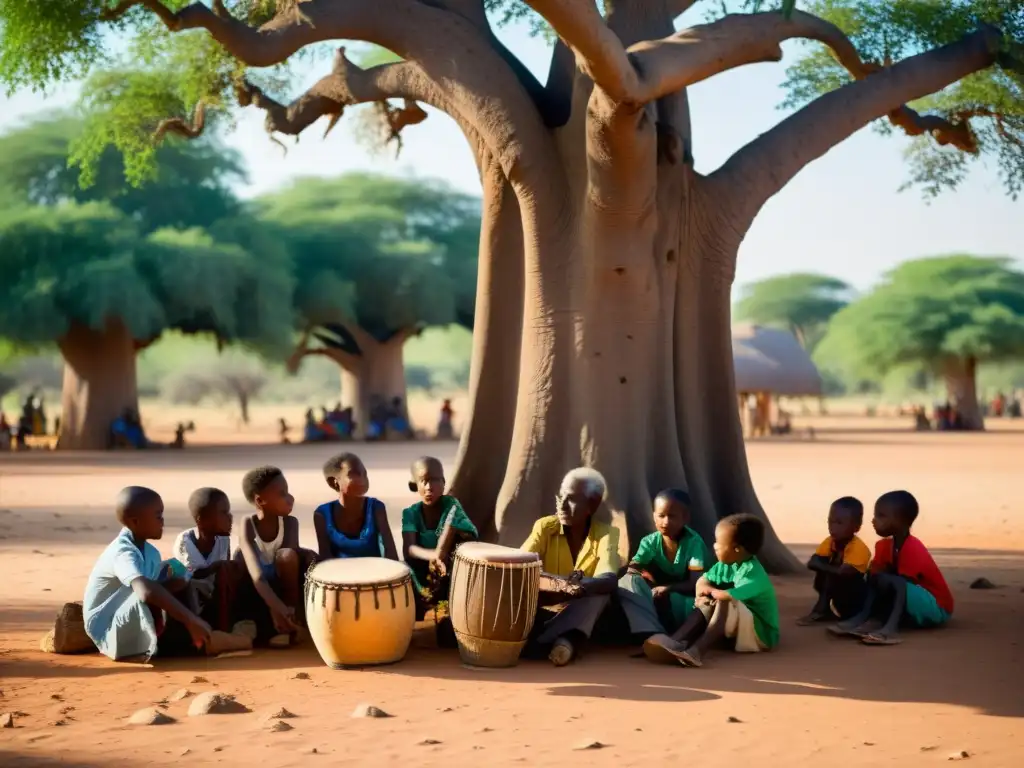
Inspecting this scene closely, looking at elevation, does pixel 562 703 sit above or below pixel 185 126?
below

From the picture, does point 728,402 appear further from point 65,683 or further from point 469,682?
point 65,683

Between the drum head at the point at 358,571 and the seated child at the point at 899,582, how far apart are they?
2.73 m

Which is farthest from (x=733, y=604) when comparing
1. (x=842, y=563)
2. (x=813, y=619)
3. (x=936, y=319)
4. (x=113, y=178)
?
(x=936, y=319)

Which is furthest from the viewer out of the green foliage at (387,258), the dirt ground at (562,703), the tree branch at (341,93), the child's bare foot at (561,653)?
the green foliage at (387,258)

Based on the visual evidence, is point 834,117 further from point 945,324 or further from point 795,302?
point 795,302

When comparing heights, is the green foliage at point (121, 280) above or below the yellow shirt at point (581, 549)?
above

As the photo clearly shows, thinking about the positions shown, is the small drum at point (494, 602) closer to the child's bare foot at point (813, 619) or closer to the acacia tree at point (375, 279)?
the child's bare foot at point (813, 619)

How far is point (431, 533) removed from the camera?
8.10 metres

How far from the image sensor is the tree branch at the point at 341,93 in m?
10.6

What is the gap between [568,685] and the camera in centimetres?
675

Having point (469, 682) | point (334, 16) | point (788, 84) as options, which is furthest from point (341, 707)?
point (788, 84)

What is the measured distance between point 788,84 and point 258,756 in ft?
35.5

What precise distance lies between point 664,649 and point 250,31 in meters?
5.27

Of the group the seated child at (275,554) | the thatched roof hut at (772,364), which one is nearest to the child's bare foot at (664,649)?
the seated child at (275,554)
